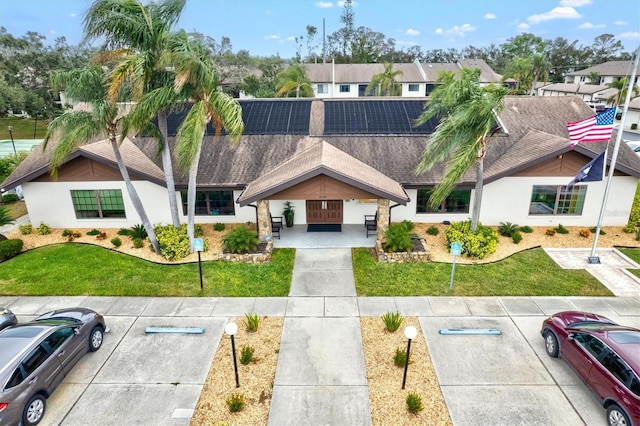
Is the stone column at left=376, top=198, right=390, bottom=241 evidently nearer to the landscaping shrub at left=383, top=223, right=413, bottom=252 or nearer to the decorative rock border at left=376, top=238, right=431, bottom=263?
the landscaping shrub at left=383, top=223, right=413, bottom=252

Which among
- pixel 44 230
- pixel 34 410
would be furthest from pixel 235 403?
pixel 44 230

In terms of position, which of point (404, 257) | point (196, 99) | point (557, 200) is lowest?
point (404, 257)

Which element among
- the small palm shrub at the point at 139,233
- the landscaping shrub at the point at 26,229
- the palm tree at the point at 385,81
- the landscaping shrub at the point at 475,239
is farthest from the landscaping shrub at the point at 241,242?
the palm tree at the point at 385,81

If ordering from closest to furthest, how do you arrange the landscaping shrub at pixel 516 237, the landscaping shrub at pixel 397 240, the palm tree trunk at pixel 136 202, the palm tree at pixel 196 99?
the palm tree at pixel 196 99, the palm tree trunk at pixel 136 202, the landscaping shrub at pixel 397 240, the landscaping shrub at pixel 516 237

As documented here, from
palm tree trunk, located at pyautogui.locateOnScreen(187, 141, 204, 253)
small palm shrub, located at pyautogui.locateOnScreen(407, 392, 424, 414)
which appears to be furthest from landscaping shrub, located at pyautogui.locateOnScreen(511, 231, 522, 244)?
palm tree trunk, located at pyautogui.locateOnScreen(187, 141, 204, 253)

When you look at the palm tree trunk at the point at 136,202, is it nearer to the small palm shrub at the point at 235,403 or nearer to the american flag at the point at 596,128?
the small palm shrub at the point at 235,403

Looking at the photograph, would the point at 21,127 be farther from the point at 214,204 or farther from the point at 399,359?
the point at 399,359
